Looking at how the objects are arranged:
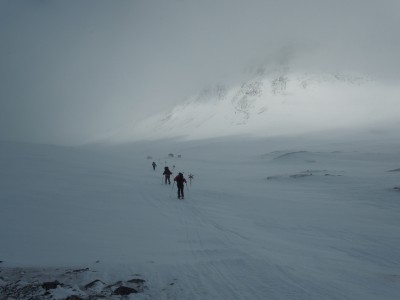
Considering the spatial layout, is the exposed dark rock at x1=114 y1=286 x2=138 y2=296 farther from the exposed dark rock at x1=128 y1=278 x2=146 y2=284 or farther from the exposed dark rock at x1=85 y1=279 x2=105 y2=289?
the exposed dark rock at x1=85 y1=279 x2=105 y2=289

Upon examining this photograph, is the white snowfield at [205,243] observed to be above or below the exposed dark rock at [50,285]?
below

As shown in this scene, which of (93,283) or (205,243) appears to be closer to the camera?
(93,283)

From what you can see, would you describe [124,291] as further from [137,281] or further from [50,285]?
[50,285]

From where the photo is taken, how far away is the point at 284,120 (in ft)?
616

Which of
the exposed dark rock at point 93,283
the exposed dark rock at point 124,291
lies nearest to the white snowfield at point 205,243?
the exposed dark rock at point 93,283

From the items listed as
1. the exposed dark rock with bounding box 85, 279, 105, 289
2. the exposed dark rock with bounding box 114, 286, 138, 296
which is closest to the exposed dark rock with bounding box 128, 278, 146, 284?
the exposed dark rock with bounding box 114, 286, 138, 296

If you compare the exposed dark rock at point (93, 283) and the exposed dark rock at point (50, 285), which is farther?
the exposed dark rock at point (93, 283)

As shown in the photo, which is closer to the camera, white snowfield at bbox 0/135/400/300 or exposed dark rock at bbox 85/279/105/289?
Answer: exposed dark rock at bbox 85/279/105/289

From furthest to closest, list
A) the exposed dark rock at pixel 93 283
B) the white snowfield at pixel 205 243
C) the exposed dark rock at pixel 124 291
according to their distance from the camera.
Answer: the white snowfield at pixel 205 243 < the exposed dark rock at pixel 93 283 < the exposed dark rock at pixel 124 291

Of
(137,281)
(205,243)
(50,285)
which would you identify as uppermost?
(50,285)

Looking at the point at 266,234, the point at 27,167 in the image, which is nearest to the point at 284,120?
the point at 27,167

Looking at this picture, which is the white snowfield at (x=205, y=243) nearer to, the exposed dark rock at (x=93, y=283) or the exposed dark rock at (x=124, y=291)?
the exposed dark rock at (x=93, y=283)

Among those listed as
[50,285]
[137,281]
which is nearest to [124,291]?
[137,281]

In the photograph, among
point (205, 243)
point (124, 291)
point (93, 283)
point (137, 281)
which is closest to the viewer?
point (124, 291)
